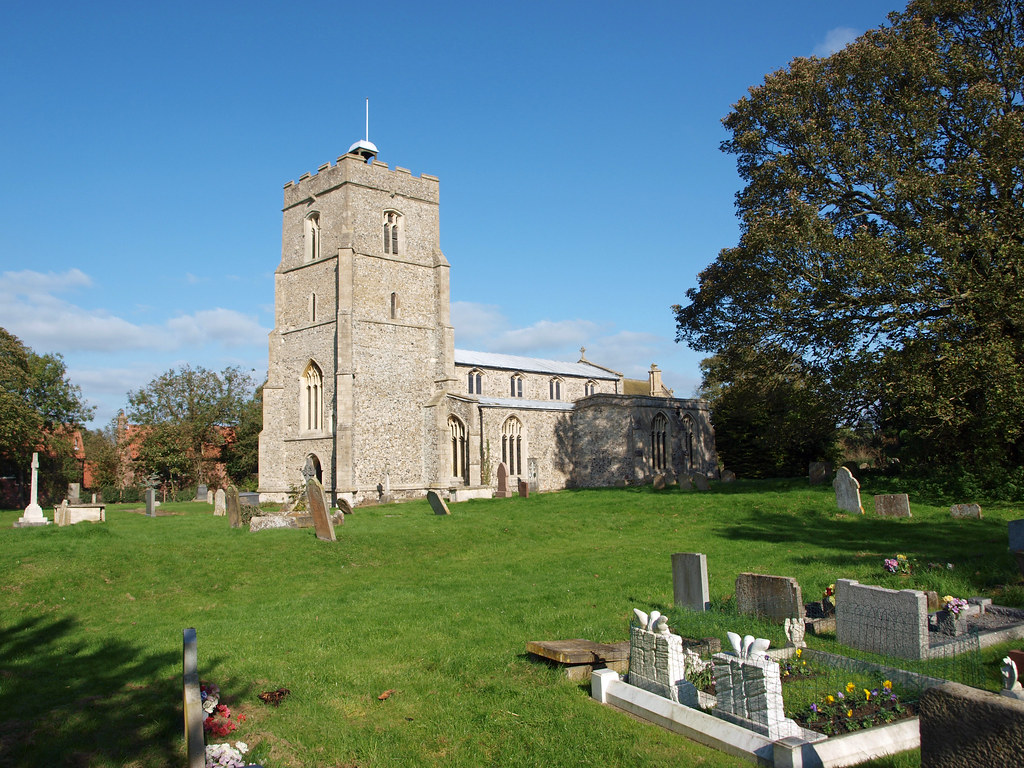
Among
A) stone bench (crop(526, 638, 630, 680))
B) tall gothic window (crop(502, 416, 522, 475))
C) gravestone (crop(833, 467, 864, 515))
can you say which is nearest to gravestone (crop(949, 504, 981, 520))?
gravestone (crop(833, 467, 864, 515))

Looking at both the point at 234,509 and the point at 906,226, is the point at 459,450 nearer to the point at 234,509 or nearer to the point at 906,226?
the point at 234,509

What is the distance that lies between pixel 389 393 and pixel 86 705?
2412cm

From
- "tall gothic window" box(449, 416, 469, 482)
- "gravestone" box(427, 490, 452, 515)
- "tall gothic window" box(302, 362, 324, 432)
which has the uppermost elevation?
"tall gothic window" box(302, 362, 324, 432)

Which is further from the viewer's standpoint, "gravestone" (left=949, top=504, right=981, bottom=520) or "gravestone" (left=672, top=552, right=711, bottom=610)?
"gravestone" (left=949, top=504, right=981, bottom=520)

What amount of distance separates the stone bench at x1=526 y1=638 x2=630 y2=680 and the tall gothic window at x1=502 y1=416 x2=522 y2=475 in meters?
26.7

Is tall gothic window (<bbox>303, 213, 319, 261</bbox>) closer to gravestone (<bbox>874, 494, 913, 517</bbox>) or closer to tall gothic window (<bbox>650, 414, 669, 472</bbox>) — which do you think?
tall gothic window (<bbox>650, 414, 669, 472</bbox>)

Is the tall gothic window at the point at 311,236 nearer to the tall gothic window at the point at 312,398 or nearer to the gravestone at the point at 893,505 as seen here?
the tall gothic window at the point at 312,398

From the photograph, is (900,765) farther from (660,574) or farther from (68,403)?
(68,403)

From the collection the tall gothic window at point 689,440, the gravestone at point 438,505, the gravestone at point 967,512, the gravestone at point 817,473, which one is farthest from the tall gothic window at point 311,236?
the gravestone at point 967,512

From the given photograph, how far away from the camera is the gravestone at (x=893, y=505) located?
1614 cm

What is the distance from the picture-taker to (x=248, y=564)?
12711 mm

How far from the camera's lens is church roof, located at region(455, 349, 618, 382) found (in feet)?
120

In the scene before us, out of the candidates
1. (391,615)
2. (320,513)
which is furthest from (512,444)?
(391,615)

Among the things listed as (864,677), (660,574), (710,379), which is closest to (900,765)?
(864,677)
